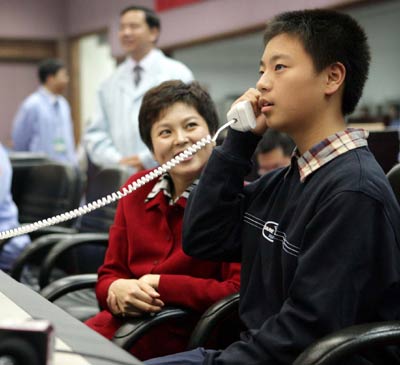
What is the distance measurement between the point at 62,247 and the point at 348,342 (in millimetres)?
1485

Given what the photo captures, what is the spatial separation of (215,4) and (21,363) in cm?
570

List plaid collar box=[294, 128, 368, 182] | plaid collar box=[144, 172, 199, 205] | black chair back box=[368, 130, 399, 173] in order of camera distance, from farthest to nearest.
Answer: black chair back box=[368, 130, 399, 173], plaid collar box=[144, 172, 199, 205], plaid collar box=[294, 128, 368, 182]

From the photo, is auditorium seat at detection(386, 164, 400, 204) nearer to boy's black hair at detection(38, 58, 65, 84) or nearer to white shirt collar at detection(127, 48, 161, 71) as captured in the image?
white shirt collar at detection(127, 48, 161, 71)

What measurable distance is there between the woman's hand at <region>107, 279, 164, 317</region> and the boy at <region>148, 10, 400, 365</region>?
0.14 m

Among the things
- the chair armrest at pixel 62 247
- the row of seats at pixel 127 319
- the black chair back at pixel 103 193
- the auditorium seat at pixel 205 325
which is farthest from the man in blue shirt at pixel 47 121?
the auditorium seat at pixel 205 325

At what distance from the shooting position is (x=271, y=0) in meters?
5.58

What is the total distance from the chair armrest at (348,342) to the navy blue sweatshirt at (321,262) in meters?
0.05

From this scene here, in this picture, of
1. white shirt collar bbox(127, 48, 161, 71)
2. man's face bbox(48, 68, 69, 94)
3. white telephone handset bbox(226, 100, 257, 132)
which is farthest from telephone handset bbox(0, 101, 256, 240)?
man's face bbox(48, 68, 69, 94)

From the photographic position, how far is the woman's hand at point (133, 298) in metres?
1.70

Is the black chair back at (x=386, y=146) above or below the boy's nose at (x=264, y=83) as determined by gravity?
below

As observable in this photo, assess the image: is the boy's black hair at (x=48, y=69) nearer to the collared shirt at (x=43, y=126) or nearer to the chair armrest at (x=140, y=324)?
the collared shirt at (x=43, y=126)

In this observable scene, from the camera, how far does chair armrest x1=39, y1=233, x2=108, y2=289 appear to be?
2.46 m

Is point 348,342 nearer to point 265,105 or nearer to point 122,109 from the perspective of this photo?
point 265,105

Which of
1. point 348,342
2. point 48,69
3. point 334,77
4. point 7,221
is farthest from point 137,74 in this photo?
point 48,69
